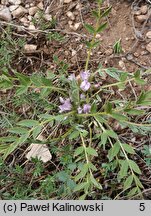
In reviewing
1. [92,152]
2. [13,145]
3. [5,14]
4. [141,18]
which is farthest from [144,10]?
[13,145]

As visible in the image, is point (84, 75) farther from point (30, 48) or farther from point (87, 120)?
point (30, 48)

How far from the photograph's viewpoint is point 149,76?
6.57 feet

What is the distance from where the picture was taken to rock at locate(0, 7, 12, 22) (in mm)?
2184

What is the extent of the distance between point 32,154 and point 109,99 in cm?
44

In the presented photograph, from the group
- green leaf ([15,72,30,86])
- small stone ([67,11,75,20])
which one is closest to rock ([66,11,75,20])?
small stone ([67,11,75,20])

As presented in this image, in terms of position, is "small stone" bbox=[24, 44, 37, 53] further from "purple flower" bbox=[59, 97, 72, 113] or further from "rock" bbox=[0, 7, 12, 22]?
"purple flower" bbox=[59, 97, 72, 113]

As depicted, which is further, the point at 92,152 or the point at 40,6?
the point at 40,6

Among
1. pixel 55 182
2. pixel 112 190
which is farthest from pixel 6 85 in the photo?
pixel 112 190

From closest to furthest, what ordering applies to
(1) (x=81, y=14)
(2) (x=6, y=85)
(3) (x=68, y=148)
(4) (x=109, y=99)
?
1. (2) (x=6, y=85)
2. (3) (x=68, y=148)
3. (4) (x=109, y=99)
4. (1) (x=81, y=14)

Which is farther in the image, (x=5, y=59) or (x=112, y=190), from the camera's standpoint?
(x=5, y=59)

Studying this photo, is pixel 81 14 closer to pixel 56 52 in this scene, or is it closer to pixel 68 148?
pixel 56 52

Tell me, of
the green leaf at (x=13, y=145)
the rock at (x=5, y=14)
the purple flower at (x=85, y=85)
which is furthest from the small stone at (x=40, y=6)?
the green leaf at (x=13, y=145)

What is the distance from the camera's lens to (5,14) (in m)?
2.19

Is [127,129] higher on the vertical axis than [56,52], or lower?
lower
